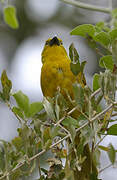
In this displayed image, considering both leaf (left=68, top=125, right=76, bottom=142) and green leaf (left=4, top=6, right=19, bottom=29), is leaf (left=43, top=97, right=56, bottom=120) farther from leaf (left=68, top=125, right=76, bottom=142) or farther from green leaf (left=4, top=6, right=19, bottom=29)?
green leaf (left=4, top=6, right=19, bottom=29)

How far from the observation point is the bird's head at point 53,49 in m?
3.55

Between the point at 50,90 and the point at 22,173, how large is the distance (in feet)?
5.10

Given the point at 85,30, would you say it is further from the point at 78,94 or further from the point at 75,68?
the point at 78,94

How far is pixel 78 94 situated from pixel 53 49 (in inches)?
83.7

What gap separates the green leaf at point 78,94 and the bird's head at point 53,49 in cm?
199

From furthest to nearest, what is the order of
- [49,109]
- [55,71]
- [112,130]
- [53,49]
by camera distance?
1. [53,49]
2. [55,71]
3. [112,130]
4. [49,109]

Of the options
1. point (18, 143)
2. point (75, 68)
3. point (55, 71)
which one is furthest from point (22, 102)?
point (55, 71)

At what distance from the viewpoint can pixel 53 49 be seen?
362 centimetres

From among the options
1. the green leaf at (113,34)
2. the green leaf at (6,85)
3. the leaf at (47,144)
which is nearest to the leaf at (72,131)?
the leaf at (47,144)

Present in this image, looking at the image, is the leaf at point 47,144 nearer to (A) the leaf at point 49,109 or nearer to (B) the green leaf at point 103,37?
(A) the leaf at point 49,109

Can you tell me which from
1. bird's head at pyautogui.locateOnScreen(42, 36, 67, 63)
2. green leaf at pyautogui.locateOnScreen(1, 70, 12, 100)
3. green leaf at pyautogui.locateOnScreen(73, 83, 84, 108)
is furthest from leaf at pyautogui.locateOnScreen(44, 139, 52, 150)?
bird's head at pyautogui.locateOnScreen(42, 36, 67, 63)

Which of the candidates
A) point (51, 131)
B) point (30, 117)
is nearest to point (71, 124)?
point (51, 131)

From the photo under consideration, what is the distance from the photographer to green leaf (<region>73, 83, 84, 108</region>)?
5.03 feet

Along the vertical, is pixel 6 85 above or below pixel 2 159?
above
